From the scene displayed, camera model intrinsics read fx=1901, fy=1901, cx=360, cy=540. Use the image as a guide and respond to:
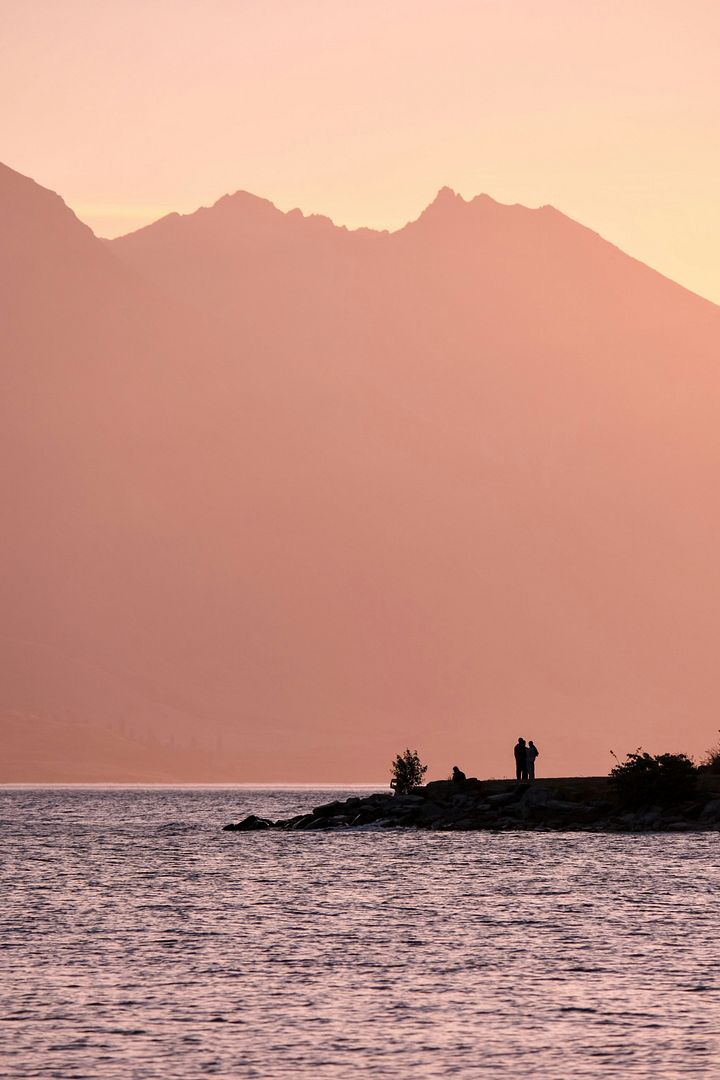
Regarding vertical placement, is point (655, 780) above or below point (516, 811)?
above

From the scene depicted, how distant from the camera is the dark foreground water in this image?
31.2m

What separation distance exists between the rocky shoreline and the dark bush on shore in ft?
1.60

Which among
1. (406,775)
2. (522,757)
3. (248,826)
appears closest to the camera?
(522,757)

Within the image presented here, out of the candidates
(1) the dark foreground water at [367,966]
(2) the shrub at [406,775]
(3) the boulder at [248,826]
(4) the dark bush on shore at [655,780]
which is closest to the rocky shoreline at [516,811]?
(3) the boulder at [248,826]

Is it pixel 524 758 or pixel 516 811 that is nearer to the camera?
pixel 524 758

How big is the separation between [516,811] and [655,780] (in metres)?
8.55

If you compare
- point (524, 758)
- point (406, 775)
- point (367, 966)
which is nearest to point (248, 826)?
point (406, 775)

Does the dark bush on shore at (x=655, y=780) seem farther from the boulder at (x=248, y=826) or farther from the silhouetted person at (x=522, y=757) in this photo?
the boulder at (x=248, y=826)

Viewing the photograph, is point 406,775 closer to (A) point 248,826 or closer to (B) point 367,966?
(A) point 248,826

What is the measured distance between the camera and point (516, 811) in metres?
100

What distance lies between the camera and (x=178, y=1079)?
29.2m

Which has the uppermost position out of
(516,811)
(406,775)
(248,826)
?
(406,775)

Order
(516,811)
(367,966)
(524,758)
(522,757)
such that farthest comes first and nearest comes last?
1. (516,811)
2. (524,758)
3. (522,757)
4. (367,966)

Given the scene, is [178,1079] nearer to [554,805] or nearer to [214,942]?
[214,942]
